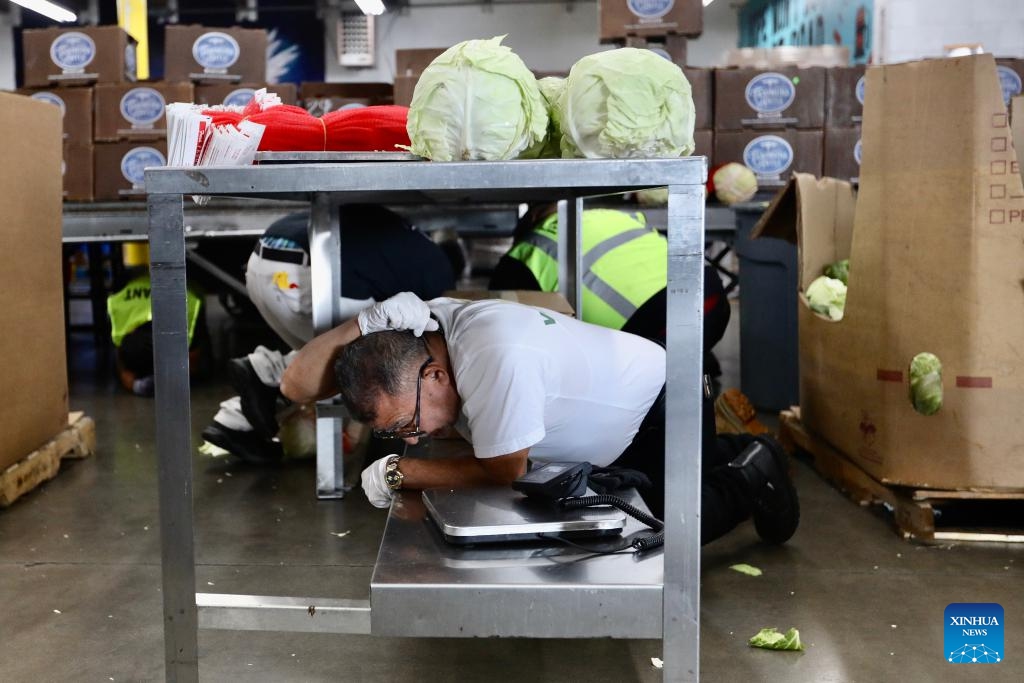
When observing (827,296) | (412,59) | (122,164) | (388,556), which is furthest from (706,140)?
(388,556)

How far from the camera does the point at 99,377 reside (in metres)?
5.55

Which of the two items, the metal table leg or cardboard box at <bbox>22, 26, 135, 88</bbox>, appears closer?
the metal table leg

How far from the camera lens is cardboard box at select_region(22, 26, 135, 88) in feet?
17.3

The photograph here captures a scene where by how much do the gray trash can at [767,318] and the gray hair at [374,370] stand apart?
9.08 feet

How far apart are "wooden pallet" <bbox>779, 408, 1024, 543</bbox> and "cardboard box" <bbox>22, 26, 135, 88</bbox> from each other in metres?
4.43

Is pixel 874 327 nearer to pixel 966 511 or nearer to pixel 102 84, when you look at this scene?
pixel 966 511

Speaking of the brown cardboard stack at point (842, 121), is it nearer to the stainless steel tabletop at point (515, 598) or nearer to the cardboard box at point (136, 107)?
the cardboard box at point (136, 107)

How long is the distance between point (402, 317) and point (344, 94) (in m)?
4.11

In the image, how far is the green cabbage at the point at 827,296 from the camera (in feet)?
10.9

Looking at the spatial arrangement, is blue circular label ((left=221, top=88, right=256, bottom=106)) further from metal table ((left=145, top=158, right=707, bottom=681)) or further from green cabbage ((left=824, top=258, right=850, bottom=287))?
metal table ((left=145, top=158, right=707, bottom=681))

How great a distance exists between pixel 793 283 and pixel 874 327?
4.72 feet

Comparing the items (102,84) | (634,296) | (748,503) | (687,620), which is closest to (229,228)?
(102,84)

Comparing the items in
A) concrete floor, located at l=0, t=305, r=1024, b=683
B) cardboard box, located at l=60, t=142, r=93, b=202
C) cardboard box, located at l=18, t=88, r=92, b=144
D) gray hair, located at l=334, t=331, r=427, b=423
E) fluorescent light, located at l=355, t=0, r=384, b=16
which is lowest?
concrete floor, located at l=0, t=305, r=1024, b=683

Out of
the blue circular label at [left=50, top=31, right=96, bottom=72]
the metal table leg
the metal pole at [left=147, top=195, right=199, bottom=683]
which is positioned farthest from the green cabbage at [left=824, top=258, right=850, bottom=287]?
the blue circular label at [left=50, top=31, right=96, bottom=72]
